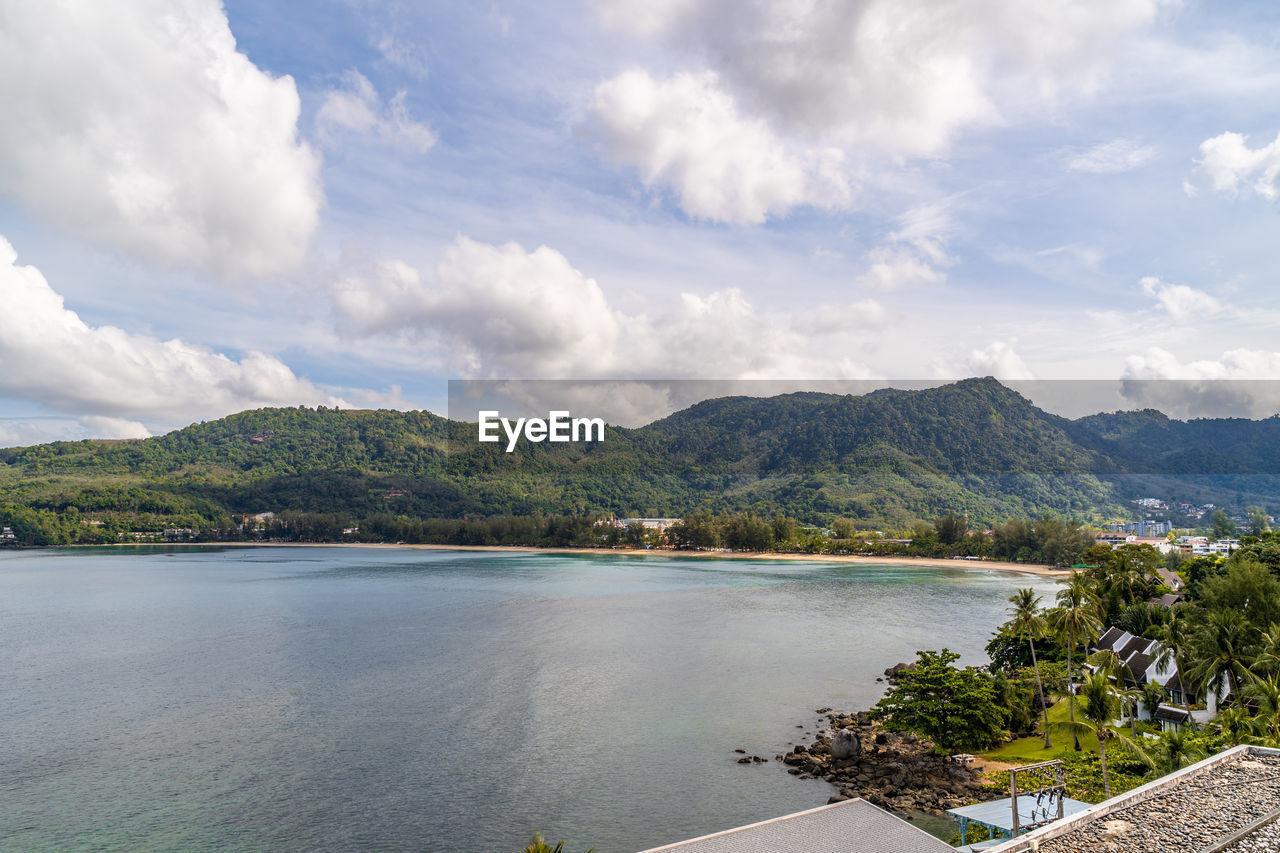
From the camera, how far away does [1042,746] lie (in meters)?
25.9

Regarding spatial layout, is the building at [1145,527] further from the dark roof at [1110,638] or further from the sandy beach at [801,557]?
the dark roof at [1110,638]

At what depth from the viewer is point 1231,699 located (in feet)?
75.2

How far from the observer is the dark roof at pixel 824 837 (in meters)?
12.4

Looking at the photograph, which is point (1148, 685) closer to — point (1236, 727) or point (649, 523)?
point (1236, 727)

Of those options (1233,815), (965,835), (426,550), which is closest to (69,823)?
(965,835)

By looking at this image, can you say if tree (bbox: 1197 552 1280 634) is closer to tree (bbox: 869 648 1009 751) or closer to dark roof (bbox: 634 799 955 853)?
tree (bbox: 869 648 1009 751)

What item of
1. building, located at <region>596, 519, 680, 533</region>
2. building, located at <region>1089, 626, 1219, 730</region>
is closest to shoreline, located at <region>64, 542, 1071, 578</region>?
building, located at <region>596, 519, 680, 533</region>

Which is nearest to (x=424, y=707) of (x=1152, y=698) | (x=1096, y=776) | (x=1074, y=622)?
(x=1096, y=776)

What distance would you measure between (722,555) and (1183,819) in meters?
120

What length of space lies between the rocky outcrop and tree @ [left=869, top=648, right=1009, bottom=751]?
3.60ft

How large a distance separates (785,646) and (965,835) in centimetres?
2851

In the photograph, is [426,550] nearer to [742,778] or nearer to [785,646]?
[785,646]

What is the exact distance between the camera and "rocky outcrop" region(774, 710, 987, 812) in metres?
21.7

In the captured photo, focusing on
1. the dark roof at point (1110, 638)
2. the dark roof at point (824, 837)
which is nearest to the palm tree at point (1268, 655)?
the dark roof at point (1110, 638)
